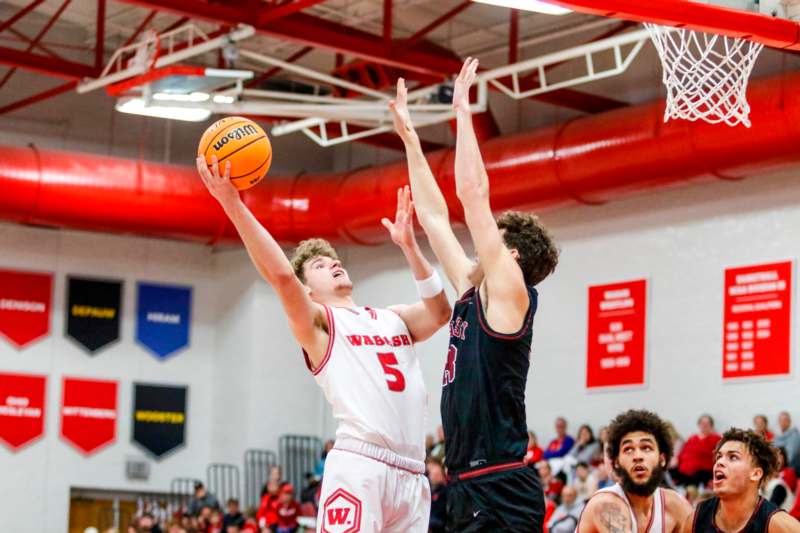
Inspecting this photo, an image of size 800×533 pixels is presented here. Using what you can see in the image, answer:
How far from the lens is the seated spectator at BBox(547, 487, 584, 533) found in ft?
57.3

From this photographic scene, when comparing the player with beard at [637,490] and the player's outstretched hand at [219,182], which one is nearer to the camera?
the player's outstretched hand at [219,182]

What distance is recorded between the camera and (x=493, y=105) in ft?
73.9


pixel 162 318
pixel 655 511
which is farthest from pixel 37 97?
pixel 655 511

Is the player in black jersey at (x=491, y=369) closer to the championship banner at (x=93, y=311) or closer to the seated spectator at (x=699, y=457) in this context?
the seated spectator at (x=699, y=457)

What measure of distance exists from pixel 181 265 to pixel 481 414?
68.1 feet

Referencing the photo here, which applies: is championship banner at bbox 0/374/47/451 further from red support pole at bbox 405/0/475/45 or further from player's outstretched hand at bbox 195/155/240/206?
player's outstretched hand at bbox 195/155/240/206

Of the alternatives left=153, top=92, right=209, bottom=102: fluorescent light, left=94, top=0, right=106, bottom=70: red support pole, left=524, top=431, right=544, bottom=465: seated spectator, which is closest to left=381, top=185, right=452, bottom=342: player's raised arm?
left=153, top=92, right=209, bottom=102: fluorescent light

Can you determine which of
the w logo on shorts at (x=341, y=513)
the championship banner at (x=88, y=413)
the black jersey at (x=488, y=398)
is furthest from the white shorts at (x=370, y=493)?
the championship banner at (x=88, y=413)

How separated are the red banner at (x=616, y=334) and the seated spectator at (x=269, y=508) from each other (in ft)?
19.0

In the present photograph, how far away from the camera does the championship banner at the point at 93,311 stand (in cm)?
2502

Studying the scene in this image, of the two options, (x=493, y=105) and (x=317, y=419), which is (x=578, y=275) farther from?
(x=317, y=419)

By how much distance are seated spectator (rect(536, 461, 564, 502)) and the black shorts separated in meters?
12.5

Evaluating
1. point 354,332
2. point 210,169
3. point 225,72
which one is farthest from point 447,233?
point 225,72

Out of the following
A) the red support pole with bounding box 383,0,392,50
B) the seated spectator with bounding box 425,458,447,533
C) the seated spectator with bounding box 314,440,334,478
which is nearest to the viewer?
the seated spectator with bounding box 425,458,447,533
